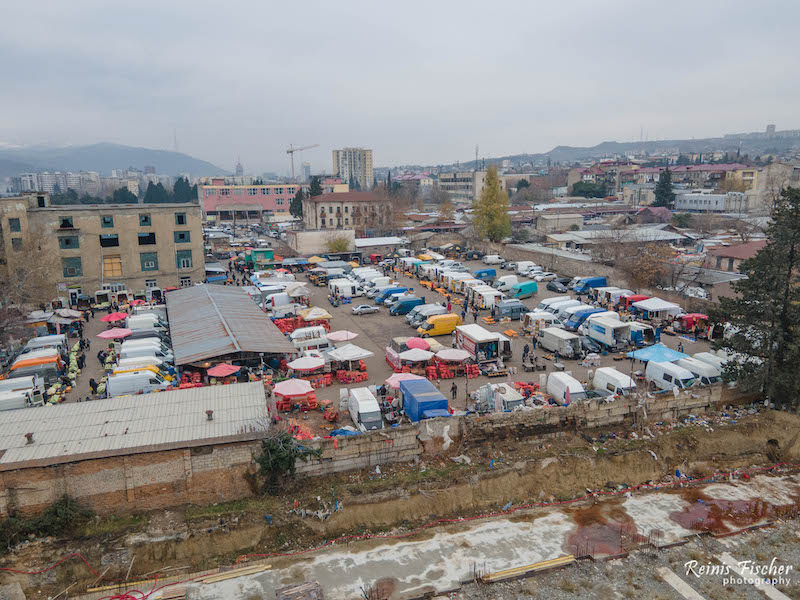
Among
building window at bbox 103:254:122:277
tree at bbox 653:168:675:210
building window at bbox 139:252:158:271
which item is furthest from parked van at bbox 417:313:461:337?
tree at bbox 653:168:675:210

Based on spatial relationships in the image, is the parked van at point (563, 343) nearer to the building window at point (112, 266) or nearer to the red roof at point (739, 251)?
the red roof at point (739, 251)

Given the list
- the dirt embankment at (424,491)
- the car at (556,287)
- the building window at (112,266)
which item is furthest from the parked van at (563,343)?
the building window at (112,266)

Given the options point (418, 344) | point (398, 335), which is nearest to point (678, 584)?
point (418, 344)

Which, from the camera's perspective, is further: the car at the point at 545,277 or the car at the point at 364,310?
the car at the point at 545,277

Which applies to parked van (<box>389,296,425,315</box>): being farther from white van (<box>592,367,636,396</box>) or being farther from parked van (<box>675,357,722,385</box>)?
parked van (<box>675,357,722,385</box>)

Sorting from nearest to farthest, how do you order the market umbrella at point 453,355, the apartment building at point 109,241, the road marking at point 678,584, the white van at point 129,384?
the road marking at point 678,584 < the white van at point 129,384 < the market umbrella at point 453,355 < the apartment building at point 109,241

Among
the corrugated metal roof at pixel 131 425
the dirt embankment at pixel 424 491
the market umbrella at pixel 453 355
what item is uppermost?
the corrugated metal roof at pixel 131 425

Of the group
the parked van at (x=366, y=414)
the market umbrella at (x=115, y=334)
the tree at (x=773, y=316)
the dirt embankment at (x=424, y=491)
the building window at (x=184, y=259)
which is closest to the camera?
the dirt embankment at (x=424, y=491)

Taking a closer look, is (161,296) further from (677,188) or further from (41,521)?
(677,188)

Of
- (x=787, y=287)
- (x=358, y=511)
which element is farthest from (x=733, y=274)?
(x=358, y=511)
